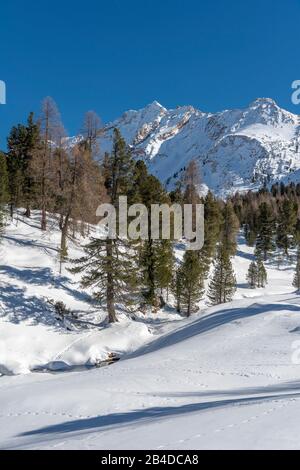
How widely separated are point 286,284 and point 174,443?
197ft

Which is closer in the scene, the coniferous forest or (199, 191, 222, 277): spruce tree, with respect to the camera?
the coniferous forest

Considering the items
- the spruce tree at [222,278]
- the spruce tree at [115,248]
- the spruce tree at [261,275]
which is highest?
the spruce tree at [115,248]

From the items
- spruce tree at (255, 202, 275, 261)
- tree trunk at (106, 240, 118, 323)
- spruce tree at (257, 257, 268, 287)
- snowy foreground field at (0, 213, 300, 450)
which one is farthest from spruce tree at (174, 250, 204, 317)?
spruce tree at (255, 202, 275, 261)

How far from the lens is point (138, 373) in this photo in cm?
1648

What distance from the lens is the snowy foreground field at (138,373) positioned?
323 inches

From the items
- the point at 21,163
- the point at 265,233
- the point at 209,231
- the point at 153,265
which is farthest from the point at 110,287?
the point at 265,233

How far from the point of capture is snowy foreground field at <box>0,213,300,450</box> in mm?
8211

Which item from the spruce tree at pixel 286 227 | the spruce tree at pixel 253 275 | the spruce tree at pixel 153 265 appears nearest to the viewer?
the spruce tree at pixel 153 265

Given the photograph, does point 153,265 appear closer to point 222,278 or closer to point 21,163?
point 222,278

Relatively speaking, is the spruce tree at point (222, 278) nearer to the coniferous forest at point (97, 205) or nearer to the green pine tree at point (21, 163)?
the coniferous forest at point (97, 205)

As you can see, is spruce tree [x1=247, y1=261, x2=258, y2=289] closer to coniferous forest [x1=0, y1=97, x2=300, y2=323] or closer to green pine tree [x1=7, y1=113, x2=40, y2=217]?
coniferous forest [x1=0, y1=97, x2=300, y2=323]

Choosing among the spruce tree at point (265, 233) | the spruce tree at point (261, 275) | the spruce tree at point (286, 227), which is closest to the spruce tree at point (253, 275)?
the spruce tree at point (261, 275)
